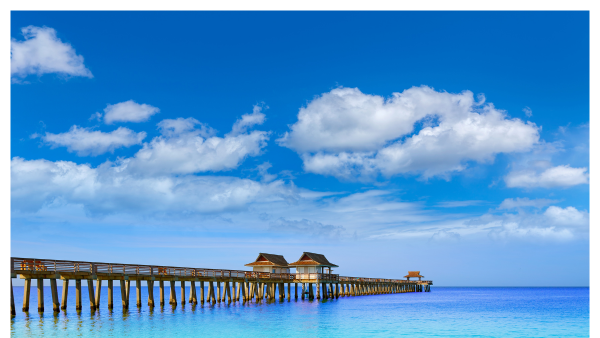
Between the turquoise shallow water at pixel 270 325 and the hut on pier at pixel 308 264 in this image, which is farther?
the hut on pier at pixel 308 264

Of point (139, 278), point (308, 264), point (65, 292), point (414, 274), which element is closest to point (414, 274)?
point (414, 274)

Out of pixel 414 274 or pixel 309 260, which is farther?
pixel 414 274

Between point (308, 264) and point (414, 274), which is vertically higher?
point (308, 264)

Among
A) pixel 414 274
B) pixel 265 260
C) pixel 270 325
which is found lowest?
pixel 414 274

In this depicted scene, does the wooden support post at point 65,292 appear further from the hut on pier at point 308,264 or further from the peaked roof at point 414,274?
the peaked roof at point 414,274

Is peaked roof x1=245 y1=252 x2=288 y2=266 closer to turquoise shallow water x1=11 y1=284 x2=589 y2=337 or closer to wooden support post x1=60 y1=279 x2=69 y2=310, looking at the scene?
turquoise shallow water x1=11 y1=284 x2=589 y2=337

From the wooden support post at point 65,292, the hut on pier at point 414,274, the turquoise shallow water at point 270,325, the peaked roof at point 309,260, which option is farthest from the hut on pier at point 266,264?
the hut on pier at point 414,274

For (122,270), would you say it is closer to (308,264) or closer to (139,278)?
(139,278)

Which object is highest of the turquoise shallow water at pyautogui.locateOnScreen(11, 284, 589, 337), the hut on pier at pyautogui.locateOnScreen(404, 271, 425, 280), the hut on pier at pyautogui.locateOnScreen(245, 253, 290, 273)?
the hut on pier at pyautogui.locateOnScreen(245, 253, 290, 273)

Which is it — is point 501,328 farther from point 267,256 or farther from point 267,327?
point 267,256

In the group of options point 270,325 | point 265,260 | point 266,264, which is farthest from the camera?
point 265,260

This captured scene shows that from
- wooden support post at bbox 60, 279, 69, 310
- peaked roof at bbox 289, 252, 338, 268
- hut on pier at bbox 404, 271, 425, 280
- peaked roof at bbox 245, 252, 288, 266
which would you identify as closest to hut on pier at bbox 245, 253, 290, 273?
peaked roof at bbox 245, 252, 288, 266

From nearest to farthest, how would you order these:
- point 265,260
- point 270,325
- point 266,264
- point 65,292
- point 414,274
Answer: point 270,325
point 65,292
point 266,264
point 265,260
point 414,274
